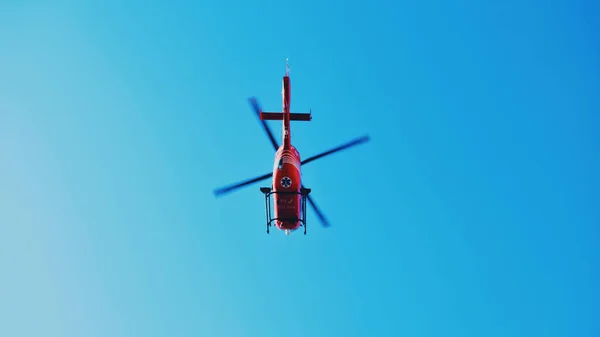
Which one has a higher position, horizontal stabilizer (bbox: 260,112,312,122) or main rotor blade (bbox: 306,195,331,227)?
horizontal stabilizer (bbox: 260,112,312,122)

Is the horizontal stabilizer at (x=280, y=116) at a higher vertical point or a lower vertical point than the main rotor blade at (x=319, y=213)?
higher

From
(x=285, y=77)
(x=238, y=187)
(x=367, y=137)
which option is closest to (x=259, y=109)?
(x=285, y=77)

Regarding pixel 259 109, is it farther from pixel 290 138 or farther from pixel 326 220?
pixel 326 220

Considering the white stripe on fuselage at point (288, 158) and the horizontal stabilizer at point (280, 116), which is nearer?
the white stripe on fuselage at point (288, 158)

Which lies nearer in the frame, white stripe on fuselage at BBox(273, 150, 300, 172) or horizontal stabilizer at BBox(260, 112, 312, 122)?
white stripe on fuselage at BBox(273, 150, 300, 172)

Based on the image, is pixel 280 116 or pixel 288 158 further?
pixel 280 116

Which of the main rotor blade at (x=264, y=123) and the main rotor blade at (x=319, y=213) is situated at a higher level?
the main rotor blade at (x=264, y=123)

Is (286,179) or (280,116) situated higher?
(280,116)
